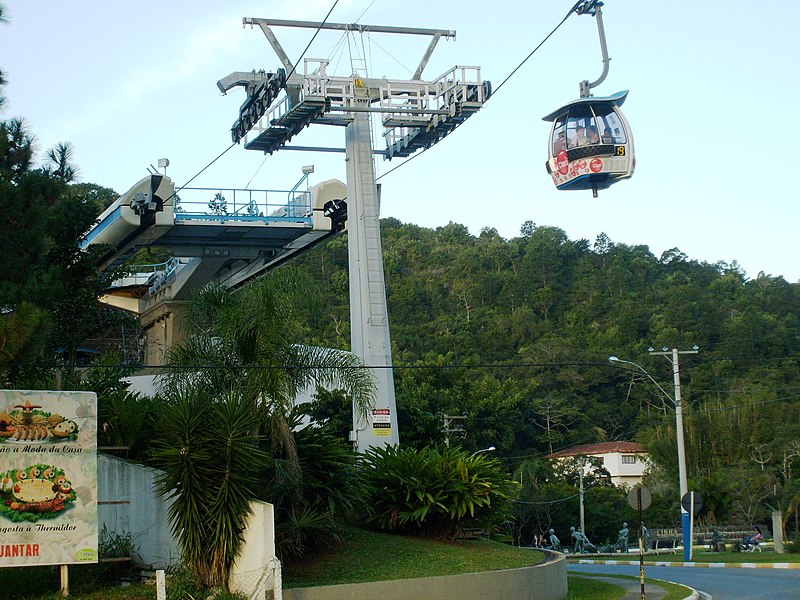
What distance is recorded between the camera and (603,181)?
21391 mm

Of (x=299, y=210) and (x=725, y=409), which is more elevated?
(x=299, y=210)

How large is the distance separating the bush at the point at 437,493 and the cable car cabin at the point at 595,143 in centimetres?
636

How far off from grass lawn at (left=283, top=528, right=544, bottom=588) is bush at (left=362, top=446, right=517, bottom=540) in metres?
0.40

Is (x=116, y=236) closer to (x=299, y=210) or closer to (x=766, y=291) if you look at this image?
(x=299, y=210)

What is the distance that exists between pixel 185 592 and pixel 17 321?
501 centimetres

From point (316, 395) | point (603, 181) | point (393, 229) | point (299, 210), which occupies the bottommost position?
point (316, 395)

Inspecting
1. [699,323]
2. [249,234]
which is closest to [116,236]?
[249,234]

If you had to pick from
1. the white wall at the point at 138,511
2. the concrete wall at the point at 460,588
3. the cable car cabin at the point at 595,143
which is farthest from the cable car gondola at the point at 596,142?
the white wall at the point at 138,511

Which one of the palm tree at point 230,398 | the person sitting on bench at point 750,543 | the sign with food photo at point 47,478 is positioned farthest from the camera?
the person sitting on bench at point 750,543

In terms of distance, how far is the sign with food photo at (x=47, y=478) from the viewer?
53.6 ft

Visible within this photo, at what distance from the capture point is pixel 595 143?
20.9 meters

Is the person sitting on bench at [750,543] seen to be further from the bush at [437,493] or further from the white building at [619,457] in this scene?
the white building at [619,457]

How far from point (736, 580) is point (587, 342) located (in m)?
66.8

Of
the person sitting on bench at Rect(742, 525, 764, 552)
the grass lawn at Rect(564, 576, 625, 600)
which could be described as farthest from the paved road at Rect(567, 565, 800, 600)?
the person sitting on bench at Rect(742, 525, 764, 552)
